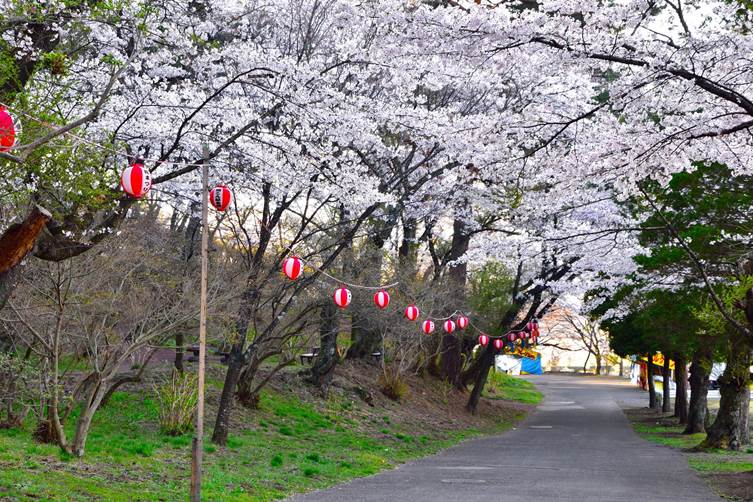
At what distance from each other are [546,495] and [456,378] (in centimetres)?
2257

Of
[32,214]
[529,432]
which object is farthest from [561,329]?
[32,214]

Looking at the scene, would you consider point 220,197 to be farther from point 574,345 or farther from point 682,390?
point 574,345

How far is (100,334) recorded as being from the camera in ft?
41.0

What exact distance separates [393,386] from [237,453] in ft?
Answer: 41.0

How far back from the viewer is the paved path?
1126 cm

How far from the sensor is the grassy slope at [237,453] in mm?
9804

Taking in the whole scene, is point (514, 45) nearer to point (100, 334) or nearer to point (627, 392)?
point (100, 334)

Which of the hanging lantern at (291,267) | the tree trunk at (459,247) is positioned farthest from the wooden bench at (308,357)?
the hanging lantern at (291,267)

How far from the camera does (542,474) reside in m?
14.1

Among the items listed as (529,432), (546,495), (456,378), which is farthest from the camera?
(456,378)

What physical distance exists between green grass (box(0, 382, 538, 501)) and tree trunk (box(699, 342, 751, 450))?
646 centimetres

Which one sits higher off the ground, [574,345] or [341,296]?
[574,345]

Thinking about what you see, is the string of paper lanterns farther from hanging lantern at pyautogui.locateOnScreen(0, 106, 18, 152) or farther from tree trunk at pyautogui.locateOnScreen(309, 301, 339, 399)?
tree trunk at pyautogui.locateOnScreen(309, 301, 339, 399)

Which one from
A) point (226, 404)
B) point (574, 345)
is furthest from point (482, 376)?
point (574, 345)
